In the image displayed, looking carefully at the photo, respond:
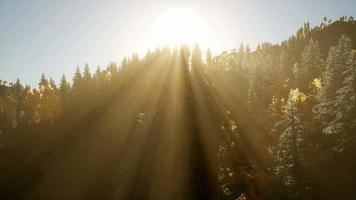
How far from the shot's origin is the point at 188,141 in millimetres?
64375

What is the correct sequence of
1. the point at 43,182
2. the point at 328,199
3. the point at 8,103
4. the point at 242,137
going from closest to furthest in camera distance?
1. the point at 328,199
2. the point at 43,182
3. the point at 242,137
4. the point at 8,103

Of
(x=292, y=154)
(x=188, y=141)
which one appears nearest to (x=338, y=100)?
(x=292, y=154)

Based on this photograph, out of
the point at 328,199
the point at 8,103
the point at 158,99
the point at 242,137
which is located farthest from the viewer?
the point at 8,103

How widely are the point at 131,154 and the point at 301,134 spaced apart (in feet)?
92.4

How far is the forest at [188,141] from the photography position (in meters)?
47.8

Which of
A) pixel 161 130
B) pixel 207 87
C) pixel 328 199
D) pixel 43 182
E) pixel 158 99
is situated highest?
pixel 207 87

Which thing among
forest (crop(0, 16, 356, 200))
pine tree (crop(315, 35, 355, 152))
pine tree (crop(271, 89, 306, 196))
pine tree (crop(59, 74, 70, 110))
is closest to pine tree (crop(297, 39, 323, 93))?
forest (crop(0, 16, 356, 200))

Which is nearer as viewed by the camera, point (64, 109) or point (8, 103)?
point (64, 109)

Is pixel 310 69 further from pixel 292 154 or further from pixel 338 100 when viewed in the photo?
pixel 292 154

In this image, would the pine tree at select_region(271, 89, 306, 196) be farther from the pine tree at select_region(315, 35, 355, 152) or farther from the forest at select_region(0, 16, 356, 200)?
the pine tree at select_region(315, 35, 355, 152)

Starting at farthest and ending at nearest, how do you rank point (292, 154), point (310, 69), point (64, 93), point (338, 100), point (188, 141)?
point (64, 93), point (310, 69), point (188, 141), point (338, 100), point (292, 154)

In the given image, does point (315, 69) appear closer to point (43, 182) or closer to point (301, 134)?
point (301, 134)

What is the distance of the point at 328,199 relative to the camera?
45.1m

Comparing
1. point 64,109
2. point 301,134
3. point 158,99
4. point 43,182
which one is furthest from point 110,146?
point 64,109
